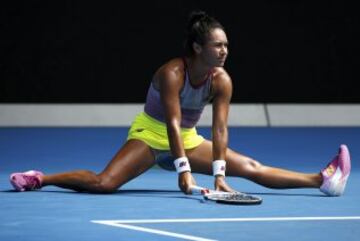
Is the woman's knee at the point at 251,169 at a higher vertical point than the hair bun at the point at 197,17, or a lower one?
lower

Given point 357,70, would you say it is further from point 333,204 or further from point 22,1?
point 333,204

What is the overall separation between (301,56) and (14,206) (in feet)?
25.5

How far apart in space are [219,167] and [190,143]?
45 centimetres

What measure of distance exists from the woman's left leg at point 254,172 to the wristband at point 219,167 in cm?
29

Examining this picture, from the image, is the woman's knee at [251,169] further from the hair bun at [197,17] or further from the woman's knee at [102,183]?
the hair bun at [197,17]

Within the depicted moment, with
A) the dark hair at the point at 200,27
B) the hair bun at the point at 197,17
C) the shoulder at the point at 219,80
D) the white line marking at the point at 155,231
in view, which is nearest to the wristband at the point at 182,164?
the shoulder at the point at 219,80

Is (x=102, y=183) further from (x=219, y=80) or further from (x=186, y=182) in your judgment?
(x=219, y=80)

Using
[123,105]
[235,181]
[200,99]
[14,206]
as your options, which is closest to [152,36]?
[123,105]

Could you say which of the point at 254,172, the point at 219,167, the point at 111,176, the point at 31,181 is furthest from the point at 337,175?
the point at 31,181

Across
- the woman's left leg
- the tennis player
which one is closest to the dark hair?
the tennis player

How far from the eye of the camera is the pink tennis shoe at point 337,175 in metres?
7.66

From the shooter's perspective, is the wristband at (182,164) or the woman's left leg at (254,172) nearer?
the wristband at (182,164)

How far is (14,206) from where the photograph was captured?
6953 millimetres

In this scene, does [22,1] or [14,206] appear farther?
[22,1]
